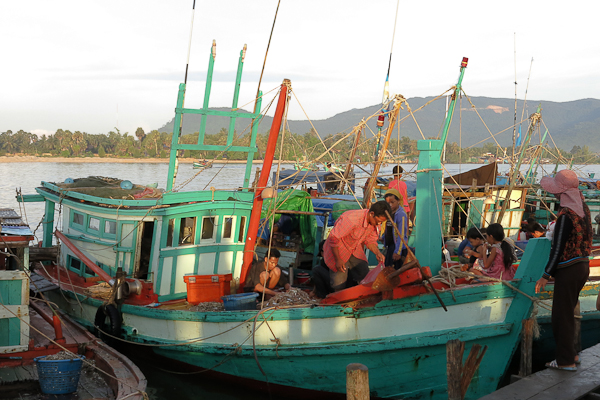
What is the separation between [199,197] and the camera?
8305 mm

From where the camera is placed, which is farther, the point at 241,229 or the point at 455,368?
the point at 241,229

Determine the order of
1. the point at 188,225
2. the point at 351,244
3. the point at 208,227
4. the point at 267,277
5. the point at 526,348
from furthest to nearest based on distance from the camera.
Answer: the point at 208,227
the point at 188,225
the point at 267,277
the point at 351,244
the point at 526,348

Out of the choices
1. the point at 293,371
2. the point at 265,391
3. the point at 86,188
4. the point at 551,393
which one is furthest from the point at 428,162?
the point at 86,188

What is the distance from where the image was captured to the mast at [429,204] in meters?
6.17

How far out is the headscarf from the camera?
4879mm

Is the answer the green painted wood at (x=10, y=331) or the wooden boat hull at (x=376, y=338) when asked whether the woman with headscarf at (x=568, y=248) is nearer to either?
the wooden boat hull at (x=376, y=338)

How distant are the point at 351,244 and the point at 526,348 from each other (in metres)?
2.34

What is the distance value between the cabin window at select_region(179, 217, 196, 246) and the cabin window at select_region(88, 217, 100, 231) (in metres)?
1.68

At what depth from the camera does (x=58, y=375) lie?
19.7ft

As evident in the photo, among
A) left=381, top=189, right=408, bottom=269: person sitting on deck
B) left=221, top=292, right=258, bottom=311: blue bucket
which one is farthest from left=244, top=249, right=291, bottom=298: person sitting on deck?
left=381, top=189, right=408, bottom=269: person sitting on deck

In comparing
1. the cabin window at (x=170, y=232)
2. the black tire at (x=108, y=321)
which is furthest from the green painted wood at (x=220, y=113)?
the black tire at (x=108, y=321)

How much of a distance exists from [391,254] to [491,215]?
7.32 metres

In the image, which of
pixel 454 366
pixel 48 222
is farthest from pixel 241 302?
pixel 48 222

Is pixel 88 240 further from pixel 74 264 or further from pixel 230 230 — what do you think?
pixel 230 230
